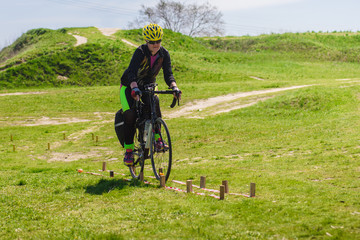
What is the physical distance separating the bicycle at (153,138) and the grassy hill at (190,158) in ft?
1.70

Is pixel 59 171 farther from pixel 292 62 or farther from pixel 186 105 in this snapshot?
pixel 292 62

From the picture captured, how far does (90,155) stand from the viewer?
15.6 m

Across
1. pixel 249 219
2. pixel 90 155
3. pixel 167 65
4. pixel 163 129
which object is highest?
pixel 167 65

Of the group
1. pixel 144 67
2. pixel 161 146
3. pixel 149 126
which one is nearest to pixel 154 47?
pixel 144 67

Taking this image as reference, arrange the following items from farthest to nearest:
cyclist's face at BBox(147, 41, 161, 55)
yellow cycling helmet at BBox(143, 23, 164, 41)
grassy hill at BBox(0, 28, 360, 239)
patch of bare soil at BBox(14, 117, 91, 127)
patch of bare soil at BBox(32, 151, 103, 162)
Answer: patch of bare soil at BBox(14, 117, 91, 127)
patch of bare soil at BBox(32, 151, 103, 162)
cyclist's face at BBox(147, 41, 161, 55)
yellow cycling helmet at BBox(143, 23, 164, 41)
grassy hill at BBox(0, 28, 360, 239)

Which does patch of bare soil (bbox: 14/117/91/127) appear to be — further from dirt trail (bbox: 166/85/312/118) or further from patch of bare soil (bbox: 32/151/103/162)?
patch of bare soil (bbox: 32/151/103/162)

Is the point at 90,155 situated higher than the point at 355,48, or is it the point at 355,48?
the point at 355,48

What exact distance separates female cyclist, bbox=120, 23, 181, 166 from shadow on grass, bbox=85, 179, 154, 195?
826 millimetres

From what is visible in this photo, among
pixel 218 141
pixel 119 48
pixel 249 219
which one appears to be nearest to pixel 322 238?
pixel 249 219

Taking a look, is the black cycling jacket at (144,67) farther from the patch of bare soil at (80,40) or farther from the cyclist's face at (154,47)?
the patch of bare soil at (80,40)

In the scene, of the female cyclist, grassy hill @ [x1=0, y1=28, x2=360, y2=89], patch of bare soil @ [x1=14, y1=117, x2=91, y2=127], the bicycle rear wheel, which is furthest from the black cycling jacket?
grassy hill @ [x1=0, y1=28, x2=360, y2=89]

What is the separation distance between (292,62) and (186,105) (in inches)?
924

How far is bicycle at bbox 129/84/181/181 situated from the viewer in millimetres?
7843

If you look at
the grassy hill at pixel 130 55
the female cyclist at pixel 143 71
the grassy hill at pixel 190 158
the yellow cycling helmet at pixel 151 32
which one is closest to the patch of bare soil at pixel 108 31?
Answer: the grassy hill at pixel 130 55
